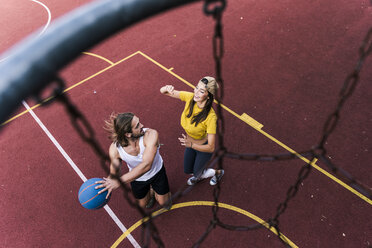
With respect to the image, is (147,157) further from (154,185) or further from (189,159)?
(189,159)

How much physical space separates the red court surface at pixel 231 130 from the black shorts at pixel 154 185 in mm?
739

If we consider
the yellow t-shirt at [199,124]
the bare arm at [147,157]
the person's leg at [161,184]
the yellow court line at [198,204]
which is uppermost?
the bare arm at [147,157]

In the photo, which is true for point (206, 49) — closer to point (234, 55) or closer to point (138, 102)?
point (234, 55)

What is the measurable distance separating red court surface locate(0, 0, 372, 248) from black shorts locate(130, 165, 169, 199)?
29.1 inches

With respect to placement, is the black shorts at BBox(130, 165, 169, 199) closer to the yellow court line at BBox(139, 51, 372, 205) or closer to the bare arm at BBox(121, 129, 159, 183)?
the bare arm at BBox(121, 129, 159, 183)

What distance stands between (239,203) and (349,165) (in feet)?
7.51

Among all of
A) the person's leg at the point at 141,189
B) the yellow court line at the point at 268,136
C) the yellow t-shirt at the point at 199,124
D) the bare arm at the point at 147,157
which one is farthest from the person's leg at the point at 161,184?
the yellow court line at the point at 268,136

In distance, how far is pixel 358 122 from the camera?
6031 mm

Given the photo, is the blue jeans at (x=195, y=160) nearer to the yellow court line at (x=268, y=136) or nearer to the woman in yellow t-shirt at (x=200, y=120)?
the woman in yellow t-shirt at (x=200, y=120)

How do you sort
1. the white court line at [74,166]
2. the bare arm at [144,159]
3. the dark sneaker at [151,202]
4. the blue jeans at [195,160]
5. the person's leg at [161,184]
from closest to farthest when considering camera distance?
the bare arm at [144,159] < the person's leg at [161,184] < the blue jeans at [195,160] < the white court line at [74,166] < the dark sneaker at [151,202]

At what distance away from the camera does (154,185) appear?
A: 4270mm

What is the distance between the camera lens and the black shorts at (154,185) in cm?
404

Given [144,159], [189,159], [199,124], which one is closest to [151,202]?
[189,159]

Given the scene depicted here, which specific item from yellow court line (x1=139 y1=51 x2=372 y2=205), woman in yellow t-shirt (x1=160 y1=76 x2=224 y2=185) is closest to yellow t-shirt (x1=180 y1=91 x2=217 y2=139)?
woman in yellow t-shirt (x1=160 y1=76 x2=224 y2=185)
